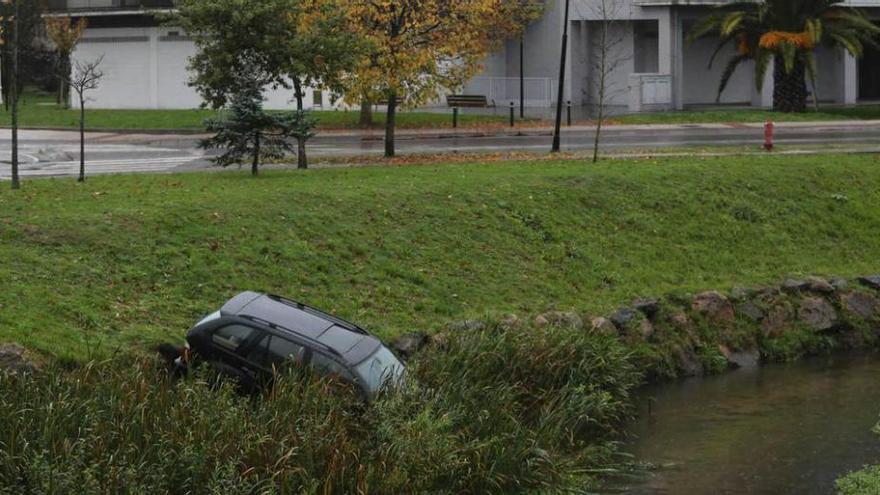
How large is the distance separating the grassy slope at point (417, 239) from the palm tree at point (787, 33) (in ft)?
46.0

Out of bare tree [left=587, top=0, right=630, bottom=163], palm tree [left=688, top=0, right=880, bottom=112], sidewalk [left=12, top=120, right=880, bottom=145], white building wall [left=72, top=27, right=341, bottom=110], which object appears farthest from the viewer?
white building wall [left=72, top=27, right=341, bottom=110]

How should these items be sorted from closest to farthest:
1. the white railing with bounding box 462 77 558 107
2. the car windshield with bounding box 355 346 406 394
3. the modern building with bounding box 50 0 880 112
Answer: the car windshield with bounding box 355 346 406 394, the modern building with bounding box 50 0 880 112, the white railing with bounding box 462 77 558 107

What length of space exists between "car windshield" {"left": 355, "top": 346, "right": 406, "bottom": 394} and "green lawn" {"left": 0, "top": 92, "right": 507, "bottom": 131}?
28742mm

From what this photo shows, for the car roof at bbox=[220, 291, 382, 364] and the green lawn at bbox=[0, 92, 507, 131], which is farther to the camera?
the green lawn at bbox=[0, 92, 507, 131]

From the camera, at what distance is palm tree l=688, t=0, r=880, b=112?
43.2 metres

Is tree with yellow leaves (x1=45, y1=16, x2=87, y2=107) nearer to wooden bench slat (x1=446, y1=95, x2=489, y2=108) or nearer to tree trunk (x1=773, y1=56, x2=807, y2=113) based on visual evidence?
wooden bench slat (x1=446, y1=95, x2=489, y2=108)

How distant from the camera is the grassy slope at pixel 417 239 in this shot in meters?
17.2

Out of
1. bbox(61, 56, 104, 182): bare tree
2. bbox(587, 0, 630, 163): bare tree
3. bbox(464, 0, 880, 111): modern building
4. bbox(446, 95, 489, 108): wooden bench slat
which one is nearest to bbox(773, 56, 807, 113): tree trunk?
bbox(464, 0, 880, 111): modern building

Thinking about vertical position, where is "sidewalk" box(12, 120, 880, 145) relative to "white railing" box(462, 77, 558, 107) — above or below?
below

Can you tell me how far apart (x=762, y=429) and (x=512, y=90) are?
3701cm

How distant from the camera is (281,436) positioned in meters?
12.1

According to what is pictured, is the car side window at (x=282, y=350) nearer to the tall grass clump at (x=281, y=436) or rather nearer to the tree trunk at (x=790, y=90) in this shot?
the tall grass clump at (x=281, y=436)

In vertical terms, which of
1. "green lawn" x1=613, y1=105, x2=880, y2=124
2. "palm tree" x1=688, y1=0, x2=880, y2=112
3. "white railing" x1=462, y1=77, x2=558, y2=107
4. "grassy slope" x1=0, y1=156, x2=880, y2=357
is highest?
"palm tree" x1=688, y1=0, x2=880, y2=112

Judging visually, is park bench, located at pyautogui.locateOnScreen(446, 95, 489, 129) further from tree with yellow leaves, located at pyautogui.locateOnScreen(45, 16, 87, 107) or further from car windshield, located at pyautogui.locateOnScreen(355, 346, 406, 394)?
car windshield, located at pyautogui.locateOnScreen(355, 346, 406, 394)
